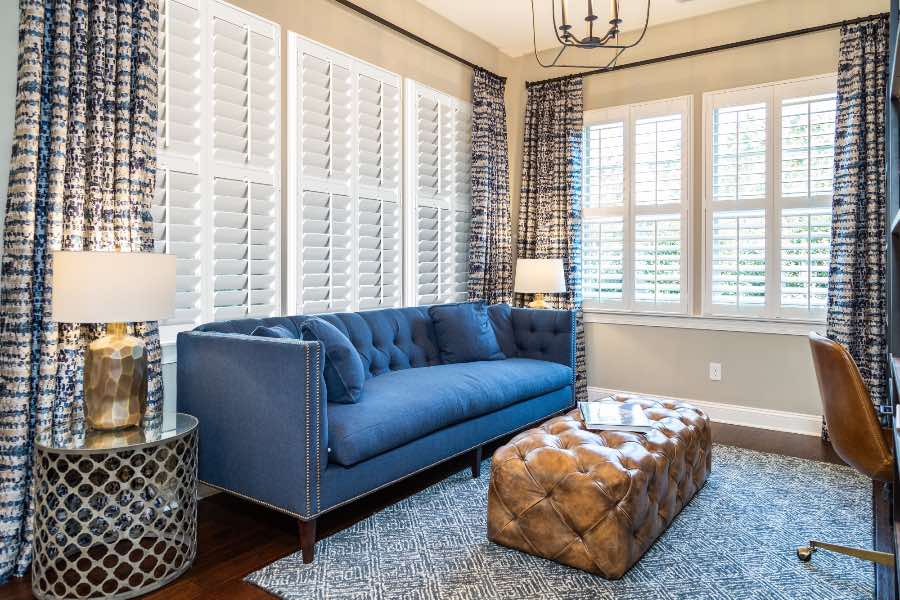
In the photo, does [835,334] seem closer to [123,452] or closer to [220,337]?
[220,337]

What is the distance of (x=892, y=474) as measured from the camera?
2.14 m

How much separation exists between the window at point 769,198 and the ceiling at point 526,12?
0.63 meters

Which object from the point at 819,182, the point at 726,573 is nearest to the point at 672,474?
the point at 726,573

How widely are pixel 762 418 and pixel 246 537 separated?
3.55 meters

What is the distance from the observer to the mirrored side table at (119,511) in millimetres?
2117

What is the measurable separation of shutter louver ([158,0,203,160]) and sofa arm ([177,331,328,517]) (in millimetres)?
928

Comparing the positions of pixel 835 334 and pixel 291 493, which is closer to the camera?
pixel 291 493

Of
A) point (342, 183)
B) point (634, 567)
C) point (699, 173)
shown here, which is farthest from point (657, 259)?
point (634, 567)

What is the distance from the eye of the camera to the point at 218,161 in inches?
122

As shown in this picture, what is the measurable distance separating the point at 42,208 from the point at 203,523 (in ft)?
4.84

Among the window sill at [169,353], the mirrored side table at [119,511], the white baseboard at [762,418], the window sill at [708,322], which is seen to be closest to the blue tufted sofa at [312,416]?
the window sill at [169,353]

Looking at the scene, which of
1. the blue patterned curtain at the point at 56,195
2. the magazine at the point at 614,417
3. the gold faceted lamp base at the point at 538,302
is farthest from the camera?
the gold faceted lamp base at the point at 538,302

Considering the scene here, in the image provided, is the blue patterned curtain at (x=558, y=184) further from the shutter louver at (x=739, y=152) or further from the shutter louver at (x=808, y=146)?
the shutter louver at (x=808, y=146)

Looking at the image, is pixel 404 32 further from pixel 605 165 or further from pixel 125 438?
pixel 125 438
